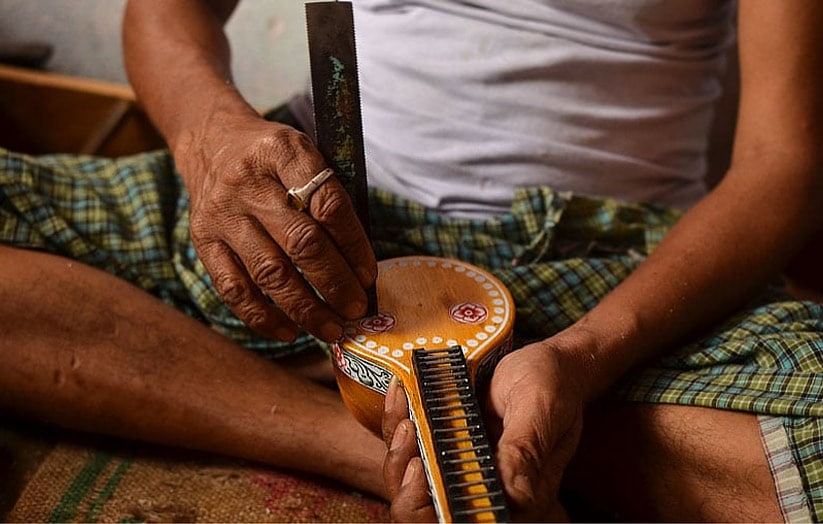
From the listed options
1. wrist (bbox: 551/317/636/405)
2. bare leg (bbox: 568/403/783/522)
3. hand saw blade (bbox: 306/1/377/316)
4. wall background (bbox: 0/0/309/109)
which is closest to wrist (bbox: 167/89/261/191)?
hand saw blade (bbox: 306/1/377/316)

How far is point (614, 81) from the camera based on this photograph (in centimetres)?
108

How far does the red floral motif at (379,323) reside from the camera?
0.79 metres

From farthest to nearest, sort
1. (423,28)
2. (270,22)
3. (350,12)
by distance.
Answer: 1. (270,22)
2. (423,28)
3. (350,12)

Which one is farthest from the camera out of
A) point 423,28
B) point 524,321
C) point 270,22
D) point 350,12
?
point 270,22

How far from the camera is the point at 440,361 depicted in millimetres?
726

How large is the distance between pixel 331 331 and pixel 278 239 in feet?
0.33

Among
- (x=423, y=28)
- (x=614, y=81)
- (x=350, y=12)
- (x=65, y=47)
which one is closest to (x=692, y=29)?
(x=614, y=81)

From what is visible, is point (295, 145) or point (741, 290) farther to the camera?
point (741, 290)

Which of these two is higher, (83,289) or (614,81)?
(614,81)

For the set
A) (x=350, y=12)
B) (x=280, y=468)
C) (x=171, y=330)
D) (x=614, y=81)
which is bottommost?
(x=280, y=468)

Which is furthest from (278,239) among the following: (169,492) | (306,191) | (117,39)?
(117,39)

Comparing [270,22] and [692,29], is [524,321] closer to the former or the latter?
[692,29]

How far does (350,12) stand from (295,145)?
0.13 metres

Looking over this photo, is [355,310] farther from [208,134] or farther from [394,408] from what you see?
[208,134]
